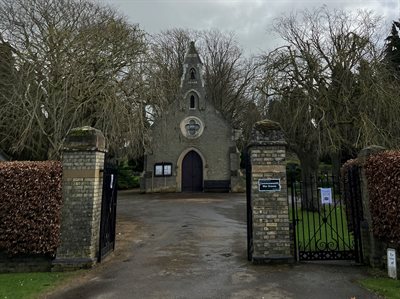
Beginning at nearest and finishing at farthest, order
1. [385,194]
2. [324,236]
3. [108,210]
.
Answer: [385,194]
[108,210]
[324,236]

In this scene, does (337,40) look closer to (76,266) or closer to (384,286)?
(384,286)

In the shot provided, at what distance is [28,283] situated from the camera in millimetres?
6746

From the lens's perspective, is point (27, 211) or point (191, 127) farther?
point (191, 127)

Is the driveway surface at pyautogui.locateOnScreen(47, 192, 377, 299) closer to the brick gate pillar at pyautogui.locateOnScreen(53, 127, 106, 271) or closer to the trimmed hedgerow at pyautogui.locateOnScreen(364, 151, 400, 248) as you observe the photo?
the brick gate pillar at pyautogui.locateOnScreen(53, 127, 106, 271)

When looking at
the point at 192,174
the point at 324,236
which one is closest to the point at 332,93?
the point at 324,236

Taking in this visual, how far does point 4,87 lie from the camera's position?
46.6 ft

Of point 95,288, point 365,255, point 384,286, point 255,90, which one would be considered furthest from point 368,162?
point 255,90

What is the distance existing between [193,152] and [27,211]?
2313 centimetres

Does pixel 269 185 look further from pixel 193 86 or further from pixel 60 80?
pixel 193 86

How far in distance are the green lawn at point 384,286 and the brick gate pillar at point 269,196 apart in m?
1.73

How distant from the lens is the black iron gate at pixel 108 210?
8.42 m

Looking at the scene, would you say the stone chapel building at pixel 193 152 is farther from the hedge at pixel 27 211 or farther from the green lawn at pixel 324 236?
the hedge at pixel 27 211

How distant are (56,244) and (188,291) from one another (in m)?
3.47

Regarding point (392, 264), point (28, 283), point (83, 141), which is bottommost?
point (28, 283)
